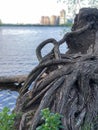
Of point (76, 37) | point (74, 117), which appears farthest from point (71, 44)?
point (74, 117)

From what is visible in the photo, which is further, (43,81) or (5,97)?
(5,97)

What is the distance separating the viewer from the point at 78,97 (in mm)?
10930

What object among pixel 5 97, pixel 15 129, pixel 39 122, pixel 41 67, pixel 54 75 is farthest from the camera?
pixel 5 97

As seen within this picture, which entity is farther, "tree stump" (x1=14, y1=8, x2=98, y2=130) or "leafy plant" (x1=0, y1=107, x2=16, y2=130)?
"tree stump" (x1=14, y1=8, x2=98, y2=130)

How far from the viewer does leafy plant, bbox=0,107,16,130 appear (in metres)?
9.50

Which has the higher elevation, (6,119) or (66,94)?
(66,94)

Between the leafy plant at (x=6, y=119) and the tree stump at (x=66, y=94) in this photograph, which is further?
the tree stump at (x=66, y=94)

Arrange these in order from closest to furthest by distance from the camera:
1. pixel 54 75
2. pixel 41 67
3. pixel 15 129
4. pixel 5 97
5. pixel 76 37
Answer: pixel 15 129 → pixel 54 75 → pixel 41 67 → pixel 76 37 → pixel 5 97

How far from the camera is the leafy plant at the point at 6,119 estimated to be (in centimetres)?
950

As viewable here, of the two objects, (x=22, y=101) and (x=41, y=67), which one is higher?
(x=41, y=67)

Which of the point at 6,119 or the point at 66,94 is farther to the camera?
the point at 66,94

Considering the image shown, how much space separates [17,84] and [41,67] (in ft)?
33.5

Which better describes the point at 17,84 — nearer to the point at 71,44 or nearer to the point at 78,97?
the point at 71,44

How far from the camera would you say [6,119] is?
963cm
